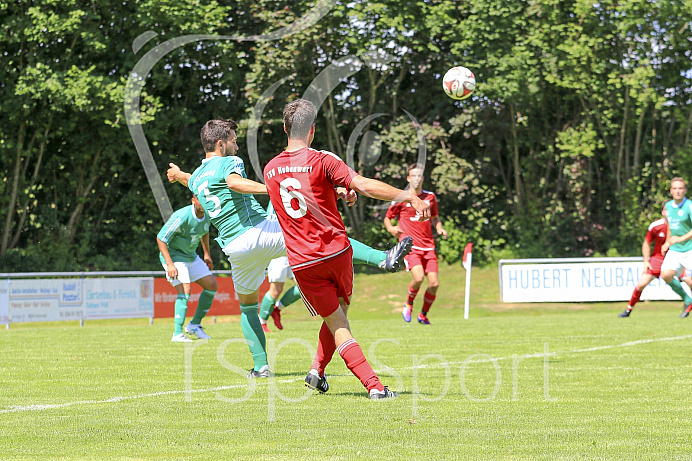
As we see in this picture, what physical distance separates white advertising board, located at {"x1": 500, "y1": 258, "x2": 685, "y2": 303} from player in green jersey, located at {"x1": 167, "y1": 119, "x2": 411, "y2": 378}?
17018mm

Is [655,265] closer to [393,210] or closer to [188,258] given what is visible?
[393,210]

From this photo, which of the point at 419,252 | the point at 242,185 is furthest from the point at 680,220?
the point at 242,185

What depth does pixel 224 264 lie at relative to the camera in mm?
29891

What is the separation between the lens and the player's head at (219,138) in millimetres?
8617

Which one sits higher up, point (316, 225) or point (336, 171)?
point (336, 171)

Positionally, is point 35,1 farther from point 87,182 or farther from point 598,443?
point 598,443

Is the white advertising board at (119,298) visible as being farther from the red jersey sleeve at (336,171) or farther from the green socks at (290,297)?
the red jersey sleeve at (336,171)

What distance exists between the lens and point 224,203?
8.48m

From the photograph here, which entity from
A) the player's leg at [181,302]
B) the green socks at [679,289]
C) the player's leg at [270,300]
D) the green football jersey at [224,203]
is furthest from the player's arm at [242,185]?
the green socks at [679,289]

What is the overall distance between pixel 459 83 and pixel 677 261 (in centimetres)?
714

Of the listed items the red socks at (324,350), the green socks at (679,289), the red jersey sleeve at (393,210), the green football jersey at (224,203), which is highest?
the green football jersey at (224,203)

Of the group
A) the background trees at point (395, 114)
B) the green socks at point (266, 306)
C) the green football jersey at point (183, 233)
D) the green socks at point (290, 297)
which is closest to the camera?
the green football jersey at point (183, 233)

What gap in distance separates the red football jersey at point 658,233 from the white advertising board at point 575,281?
642 centimetres

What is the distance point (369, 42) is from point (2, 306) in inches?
627
